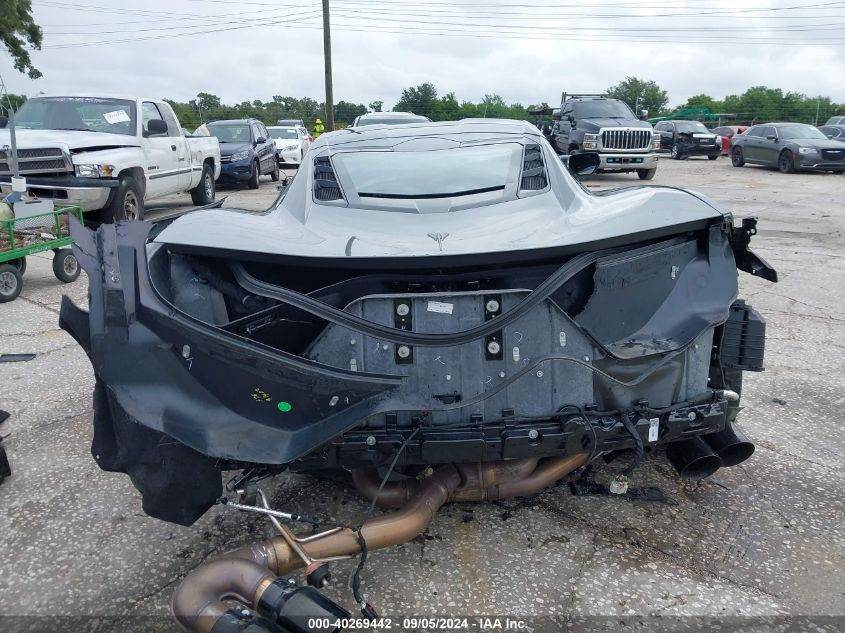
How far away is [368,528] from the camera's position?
261cm

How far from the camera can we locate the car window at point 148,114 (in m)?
10.8

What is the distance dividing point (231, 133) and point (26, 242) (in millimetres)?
11182

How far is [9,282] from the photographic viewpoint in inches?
271

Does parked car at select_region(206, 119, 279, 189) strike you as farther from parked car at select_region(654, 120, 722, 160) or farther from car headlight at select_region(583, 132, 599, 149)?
parked car at select_region(654, 120, 722, 160)

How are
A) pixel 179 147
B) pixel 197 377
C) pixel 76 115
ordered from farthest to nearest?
pixel 179 147
pixel 76 115
pixel 197 377

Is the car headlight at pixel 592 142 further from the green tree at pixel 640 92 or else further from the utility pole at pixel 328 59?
the green tree at pixel 640 92

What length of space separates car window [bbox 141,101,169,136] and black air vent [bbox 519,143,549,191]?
8.37 metres

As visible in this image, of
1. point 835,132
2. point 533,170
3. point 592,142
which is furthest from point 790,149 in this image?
point 533,170

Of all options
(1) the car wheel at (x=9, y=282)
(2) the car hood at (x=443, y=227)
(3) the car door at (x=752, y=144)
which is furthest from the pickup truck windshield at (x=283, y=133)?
(2) the car hood at (x=443, y=227)

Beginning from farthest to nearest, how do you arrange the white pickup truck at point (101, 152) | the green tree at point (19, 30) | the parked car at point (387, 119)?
the green tree at point (19, 30)
the parked car at point (387, 119)
the white pickup truck at point (101, 152)

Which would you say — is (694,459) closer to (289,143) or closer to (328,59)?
(289,143)

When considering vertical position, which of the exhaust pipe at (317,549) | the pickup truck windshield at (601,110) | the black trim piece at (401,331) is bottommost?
the exhaust pipe at (317,549)

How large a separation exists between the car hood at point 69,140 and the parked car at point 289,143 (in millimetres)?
9331

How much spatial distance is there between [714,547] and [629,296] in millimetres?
1076
